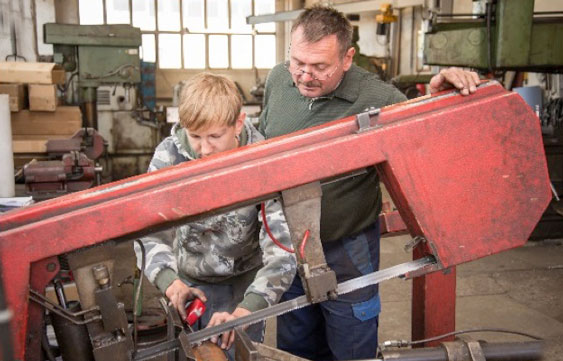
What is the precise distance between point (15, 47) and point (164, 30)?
241 centimetres

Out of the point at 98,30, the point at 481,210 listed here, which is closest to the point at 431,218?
the point at 481,210

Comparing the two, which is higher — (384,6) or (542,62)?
(384,6)

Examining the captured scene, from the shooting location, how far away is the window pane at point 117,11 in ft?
29.2

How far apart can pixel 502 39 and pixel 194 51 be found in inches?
282

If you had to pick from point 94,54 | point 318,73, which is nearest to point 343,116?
point 318,73

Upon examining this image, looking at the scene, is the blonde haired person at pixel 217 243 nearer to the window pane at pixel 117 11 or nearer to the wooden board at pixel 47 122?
the wooden board at pixel 47 122

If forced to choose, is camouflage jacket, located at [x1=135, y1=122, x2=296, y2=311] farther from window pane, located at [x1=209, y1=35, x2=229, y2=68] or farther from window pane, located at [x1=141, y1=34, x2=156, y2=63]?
window pane, located at [x1=209, y1=35, x2=229, y2=68]

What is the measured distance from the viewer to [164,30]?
360 inches

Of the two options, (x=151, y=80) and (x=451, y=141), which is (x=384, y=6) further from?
(x=451, y=141)

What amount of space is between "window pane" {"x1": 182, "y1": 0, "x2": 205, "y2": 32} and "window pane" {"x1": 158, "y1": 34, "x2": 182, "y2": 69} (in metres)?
0.28

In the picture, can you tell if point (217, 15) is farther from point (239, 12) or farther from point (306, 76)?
point (306, 76)

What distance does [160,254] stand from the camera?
3.93 ft

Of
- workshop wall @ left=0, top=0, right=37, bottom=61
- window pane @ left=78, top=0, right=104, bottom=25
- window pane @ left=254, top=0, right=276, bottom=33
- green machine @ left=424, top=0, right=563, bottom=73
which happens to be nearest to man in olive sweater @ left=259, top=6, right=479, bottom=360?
green machine @ left=424, top=0, right=563, bottom=73

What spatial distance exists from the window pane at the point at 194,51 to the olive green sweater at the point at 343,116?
8237mm
